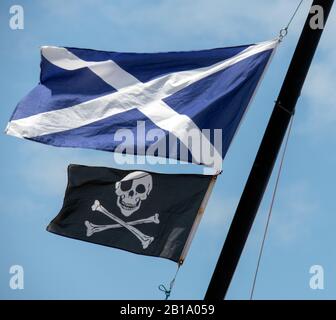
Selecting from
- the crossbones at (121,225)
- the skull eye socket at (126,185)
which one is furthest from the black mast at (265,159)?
the skull eye socket at (126,185)

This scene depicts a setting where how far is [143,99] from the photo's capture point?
1529 centimetres

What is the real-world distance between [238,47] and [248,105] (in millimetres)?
1230

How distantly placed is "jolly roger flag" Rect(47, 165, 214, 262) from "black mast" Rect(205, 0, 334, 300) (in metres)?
0.92

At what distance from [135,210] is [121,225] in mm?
283

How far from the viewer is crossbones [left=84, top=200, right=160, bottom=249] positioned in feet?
45.3

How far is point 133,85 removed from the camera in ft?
51.0

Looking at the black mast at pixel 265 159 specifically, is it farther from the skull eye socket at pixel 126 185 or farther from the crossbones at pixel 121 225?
the skull eye socket at pixel 126 185

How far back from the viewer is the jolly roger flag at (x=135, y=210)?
13.7 meters

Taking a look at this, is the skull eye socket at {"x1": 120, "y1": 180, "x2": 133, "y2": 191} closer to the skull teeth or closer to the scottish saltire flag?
the skull teeth

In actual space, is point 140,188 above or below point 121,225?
above

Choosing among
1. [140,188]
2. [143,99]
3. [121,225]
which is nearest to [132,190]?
[140,188]

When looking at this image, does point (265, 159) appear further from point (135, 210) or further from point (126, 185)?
point (126, 185)

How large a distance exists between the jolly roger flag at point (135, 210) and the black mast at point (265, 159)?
0.92m
